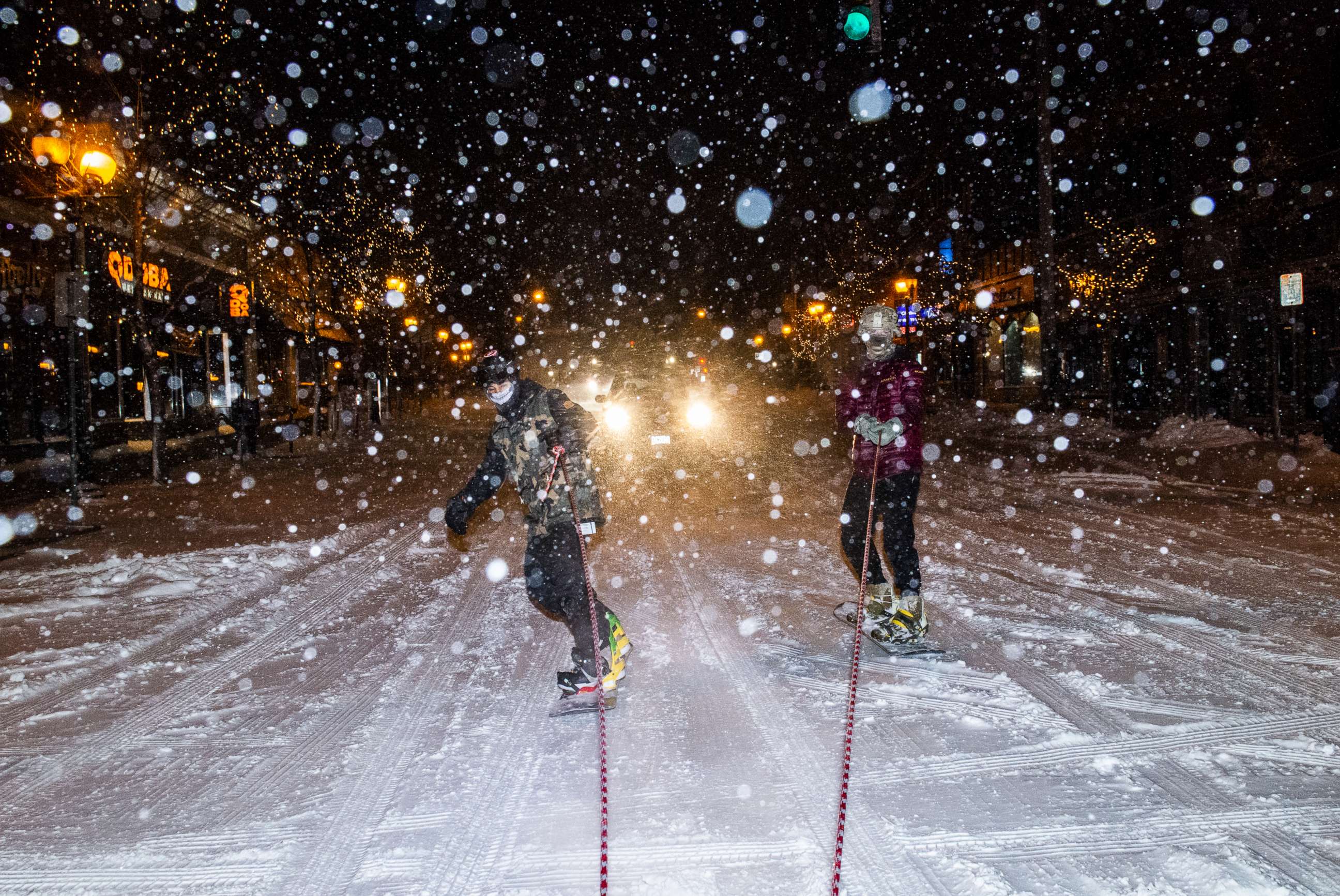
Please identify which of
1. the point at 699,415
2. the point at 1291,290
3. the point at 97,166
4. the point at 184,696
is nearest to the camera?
the point at 184,696

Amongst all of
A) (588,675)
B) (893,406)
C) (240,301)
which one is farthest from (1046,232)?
(240,301)

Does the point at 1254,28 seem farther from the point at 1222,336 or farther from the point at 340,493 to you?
the point at 340,493

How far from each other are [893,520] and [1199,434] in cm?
1509

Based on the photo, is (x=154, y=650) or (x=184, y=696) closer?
(x=184, y=696)

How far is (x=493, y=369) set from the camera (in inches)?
A: 170

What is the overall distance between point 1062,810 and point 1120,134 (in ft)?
80.7

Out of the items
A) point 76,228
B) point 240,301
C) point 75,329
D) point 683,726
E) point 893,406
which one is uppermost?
point 240,301

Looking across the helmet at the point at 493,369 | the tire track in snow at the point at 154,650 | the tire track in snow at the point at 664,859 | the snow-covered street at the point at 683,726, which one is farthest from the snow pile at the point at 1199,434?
the tire track in snow at the point at 664,859

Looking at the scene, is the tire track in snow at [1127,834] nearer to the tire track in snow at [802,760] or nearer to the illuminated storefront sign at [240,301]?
the tire track in snow at [802,760]

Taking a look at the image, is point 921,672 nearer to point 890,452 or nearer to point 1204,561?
point 890,452

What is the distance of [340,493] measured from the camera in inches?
531

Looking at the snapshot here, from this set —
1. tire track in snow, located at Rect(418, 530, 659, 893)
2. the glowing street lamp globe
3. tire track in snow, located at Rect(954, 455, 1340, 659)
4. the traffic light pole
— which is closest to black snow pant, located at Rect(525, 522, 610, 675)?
tire track in snow, located at Rect(418, 530, 659, 893)

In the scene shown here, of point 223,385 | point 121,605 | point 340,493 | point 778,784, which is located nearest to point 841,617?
point 778,784

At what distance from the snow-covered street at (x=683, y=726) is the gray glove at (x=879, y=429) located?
1.31 meters
